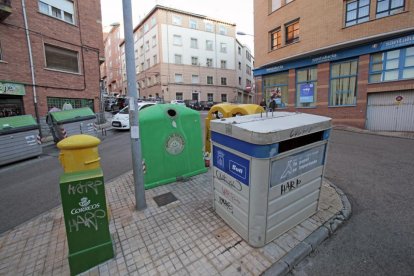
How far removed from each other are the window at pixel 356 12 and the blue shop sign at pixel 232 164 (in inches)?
532

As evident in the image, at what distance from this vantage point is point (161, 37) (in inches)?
1221

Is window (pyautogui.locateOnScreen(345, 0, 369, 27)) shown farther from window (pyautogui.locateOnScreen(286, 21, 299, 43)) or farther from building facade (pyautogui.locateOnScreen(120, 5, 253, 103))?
building facade (pyautogui.locateOnScreen(120, 5, 253, 103))

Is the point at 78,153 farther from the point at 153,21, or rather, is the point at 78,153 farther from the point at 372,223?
the point at 153,21

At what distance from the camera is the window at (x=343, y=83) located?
12.2m

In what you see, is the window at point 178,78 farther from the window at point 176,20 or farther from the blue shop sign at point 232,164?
the blue shop sign at point 232,164

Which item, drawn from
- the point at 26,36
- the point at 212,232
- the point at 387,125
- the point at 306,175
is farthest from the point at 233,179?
the point at 26,36

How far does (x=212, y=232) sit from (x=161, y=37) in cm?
3310

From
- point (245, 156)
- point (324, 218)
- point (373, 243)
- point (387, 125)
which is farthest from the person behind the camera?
point (387, 125)

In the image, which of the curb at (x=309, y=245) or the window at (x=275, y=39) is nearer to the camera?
the curb at (x=309, y=245)

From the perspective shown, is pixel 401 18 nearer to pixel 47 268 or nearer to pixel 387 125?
pixel 387 125

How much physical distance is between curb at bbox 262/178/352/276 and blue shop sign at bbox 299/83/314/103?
40.1 feet

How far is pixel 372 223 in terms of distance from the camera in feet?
10.8

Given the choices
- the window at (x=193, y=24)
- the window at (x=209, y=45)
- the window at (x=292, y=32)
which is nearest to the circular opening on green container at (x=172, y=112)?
the window at (x=292, y=32)

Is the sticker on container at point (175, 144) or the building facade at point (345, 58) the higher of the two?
the building facade at point (345, 58)
